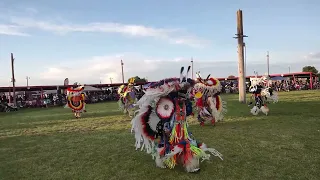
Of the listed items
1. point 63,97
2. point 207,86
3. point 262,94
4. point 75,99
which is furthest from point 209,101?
point 63,97

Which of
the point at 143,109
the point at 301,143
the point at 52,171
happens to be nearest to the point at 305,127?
the point at 301,143

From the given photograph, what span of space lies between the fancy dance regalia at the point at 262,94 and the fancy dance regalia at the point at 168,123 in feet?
25.7

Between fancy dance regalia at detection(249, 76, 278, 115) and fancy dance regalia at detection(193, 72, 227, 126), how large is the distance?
2.68 meters

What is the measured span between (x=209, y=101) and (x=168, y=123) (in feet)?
17.6

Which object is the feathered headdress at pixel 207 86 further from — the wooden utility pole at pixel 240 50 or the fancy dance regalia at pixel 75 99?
the wooden utility pole at pixel 240 50

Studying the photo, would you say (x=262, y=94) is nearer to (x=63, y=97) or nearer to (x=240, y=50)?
(x=240, y=50)

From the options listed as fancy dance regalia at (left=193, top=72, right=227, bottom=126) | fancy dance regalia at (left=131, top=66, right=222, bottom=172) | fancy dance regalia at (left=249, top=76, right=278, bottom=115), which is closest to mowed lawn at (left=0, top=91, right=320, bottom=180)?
fancy dance regalia at (left=131, top=66, right=222, bottom=172)

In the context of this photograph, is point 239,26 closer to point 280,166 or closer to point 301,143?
point 301,143

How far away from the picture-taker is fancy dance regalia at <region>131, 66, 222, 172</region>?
5.09m

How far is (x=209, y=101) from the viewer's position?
10.4m

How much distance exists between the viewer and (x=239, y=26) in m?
19.3

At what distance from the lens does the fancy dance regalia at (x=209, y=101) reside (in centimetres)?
1025

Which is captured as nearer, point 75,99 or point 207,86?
point 207,86

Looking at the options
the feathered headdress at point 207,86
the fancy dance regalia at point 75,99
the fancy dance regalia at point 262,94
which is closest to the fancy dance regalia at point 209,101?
the feathered headdress at point 207,86
